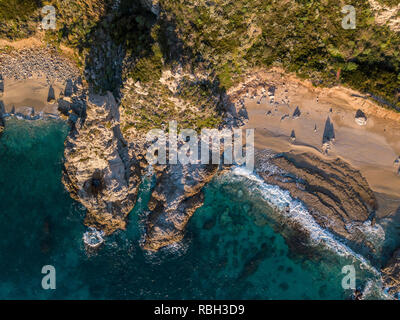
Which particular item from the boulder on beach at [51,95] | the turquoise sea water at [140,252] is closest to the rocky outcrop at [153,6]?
the boulder on beach at [51,95]

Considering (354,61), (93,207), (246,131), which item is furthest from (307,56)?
(93,207)

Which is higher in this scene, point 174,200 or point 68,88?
point 68,88

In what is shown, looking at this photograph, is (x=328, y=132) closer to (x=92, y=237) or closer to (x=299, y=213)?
(x=299, y=213)

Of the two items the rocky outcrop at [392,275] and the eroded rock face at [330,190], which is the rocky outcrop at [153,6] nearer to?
the eroded rock face at [330,190]

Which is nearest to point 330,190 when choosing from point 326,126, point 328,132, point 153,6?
point 328,132

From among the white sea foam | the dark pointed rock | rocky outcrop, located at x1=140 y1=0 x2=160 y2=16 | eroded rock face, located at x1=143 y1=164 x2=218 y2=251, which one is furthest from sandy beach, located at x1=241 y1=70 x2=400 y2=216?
rocky outcrop, located at x1=140 y1=0 x2=160 y2=16

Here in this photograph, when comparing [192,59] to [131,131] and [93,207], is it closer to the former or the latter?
[131,131]
